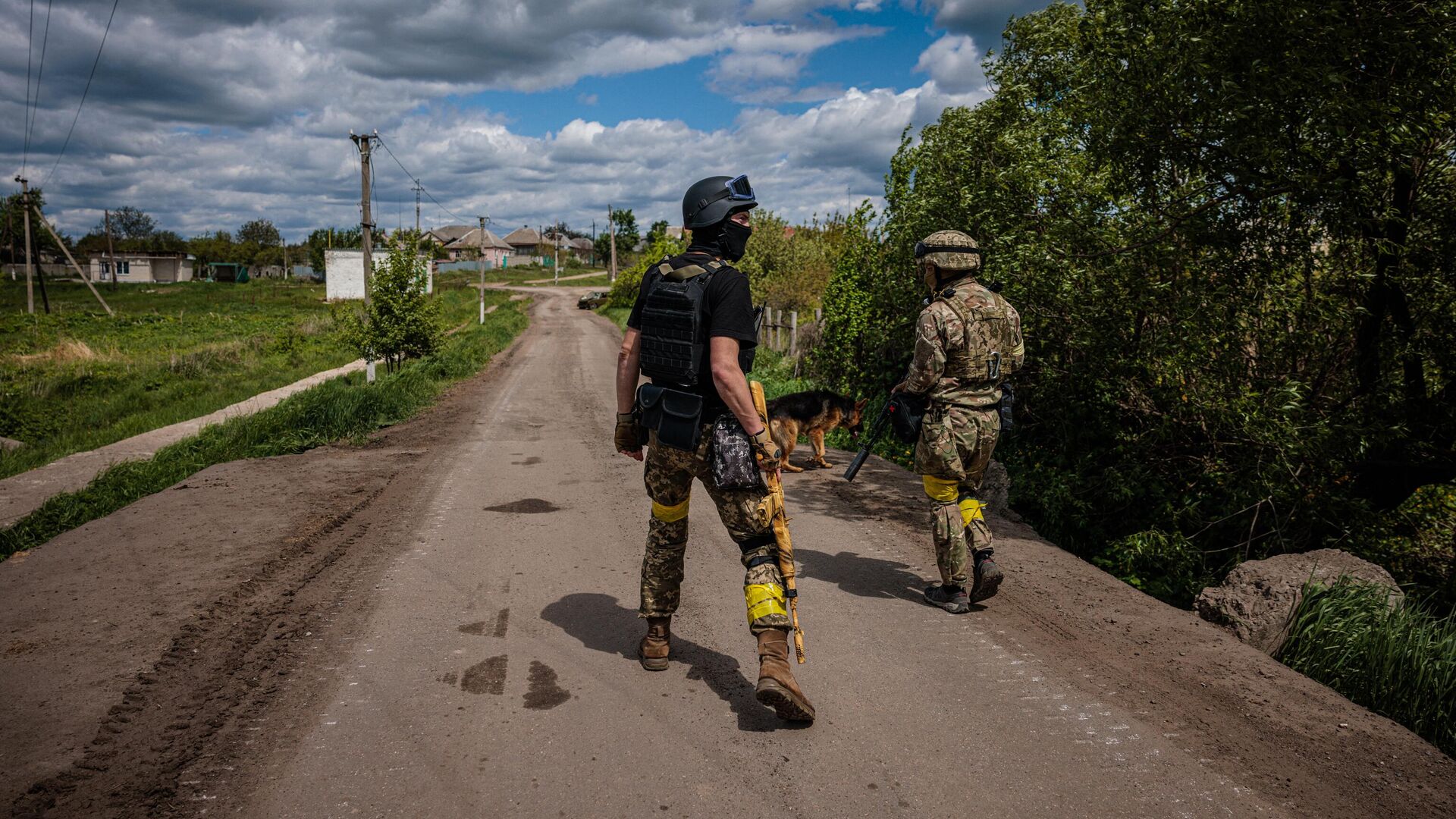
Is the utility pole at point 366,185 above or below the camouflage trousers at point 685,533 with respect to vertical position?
above

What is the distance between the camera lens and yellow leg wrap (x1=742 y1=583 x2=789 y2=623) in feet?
11.3

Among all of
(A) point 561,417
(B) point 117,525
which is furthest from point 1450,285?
(A) point 561,417

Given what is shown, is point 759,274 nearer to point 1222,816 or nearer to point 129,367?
point 129,367

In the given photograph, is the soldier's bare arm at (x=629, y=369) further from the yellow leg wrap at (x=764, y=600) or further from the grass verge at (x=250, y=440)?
the grass verge at (x=250, y=440)

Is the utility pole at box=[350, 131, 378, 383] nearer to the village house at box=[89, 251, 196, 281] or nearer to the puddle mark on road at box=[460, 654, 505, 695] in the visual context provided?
the puddle mark on road at box=[460, 654, 505, 695]

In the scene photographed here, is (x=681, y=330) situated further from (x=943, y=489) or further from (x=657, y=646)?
(x=943, y=489)

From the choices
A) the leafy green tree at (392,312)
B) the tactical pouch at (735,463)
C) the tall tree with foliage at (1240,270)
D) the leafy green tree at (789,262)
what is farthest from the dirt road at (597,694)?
the leafy green tree at (789,262)

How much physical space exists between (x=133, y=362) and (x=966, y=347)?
2461 centimetres

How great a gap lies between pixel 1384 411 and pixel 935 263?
3.59m

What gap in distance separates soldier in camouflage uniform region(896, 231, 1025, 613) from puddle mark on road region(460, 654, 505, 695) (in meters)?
2.41

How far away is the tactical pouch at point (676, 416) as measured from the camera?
11.5 feet

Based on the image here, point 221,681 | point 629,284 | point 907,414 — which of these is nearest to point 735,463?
point 907,414

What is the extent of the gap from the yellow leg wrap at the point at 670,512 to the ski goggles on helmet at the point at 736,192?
4.39 ft

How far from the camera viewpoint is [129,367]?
2138cm
